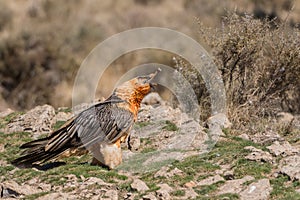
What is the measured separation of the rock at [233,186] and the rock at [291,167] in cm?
54

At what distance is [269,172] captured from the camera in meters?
10.1

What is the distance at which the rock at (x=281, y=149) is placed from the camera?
35.2ft

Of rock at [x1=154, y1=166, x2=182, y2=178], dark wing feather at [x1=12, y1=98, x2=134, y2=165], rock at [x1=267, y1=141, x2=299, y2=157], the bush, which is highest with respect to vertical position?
the bush

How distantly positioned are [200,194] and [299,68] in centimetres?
704

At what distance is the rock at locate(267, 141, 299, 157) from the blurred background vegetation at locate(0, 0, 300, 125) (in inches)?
133

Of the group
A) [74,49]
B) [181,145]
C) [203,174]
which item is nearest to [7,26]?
[74,49]

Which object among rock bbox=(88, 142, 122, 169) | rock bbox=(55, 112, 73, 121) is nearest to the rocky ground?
rock bbox=(88, 142, 122, 169)

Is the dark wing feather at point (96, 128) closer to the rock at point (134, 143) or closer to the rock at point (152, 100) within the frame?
the rock at point (134, 143)

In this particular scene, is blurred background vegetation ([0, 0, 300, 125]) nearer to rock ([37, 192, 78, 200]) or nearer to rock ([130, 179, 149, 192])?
rock ([130, 179, 149, 192])

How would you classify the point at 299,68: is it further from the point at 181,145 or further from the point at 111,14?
the point at 111,14

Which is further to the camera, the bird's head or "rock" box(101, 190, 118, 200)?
the bird's head

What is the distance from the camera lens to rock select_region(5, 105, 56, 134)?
530 inches

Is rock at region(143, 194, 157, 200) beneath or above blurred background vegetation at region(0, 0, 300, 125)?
beneath

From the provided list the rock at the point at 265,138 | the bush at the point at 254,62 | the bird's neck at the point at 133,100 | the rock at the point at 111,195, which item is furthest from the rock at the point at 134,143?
the bush at the point at 254,62
